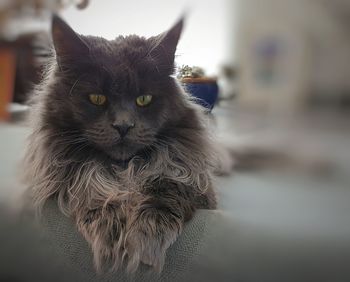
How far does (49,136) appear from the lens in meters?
0.78

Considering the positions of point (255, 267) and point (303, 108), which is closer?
point (303, 108)

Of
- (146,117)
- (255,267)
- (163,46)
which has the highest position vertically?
(163,46)

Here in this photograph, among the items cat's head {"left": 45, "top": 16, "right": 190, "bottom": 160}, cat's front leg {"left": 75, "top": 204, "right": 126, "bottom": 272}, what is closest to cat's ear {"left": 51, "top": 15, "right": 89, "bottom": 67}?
cat's head {"left": 45, "top": 16, "right": 190, "bottom": 160}

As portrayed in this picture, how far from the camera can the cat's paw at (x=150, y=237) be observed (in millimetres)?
695

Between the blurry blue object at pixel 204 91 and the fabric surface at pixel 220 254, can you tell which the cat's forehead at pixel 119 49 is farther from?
the fabric surface at pixel 220 254

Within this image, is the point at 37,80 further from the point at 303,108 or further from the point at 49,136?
the point at 303,108

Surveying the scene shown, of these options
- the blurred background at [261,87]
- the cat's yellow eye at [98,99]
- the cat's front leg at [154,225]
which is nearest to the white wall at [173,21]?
the blurred background at [261,87]

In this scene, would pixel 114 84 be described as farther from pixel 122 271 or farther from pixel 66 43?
pixel 122 271

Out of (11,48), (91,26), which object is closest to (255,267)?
(91,26)

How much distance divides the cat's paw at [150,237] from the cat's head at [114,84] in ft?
0.42

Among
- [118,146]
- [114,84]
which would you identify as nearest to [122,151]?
[118,146]

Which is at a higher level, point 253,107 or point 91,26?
point 91,26

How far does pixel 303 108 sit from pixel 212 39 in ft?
0.67

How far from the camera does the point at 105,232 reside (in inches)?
27.9
